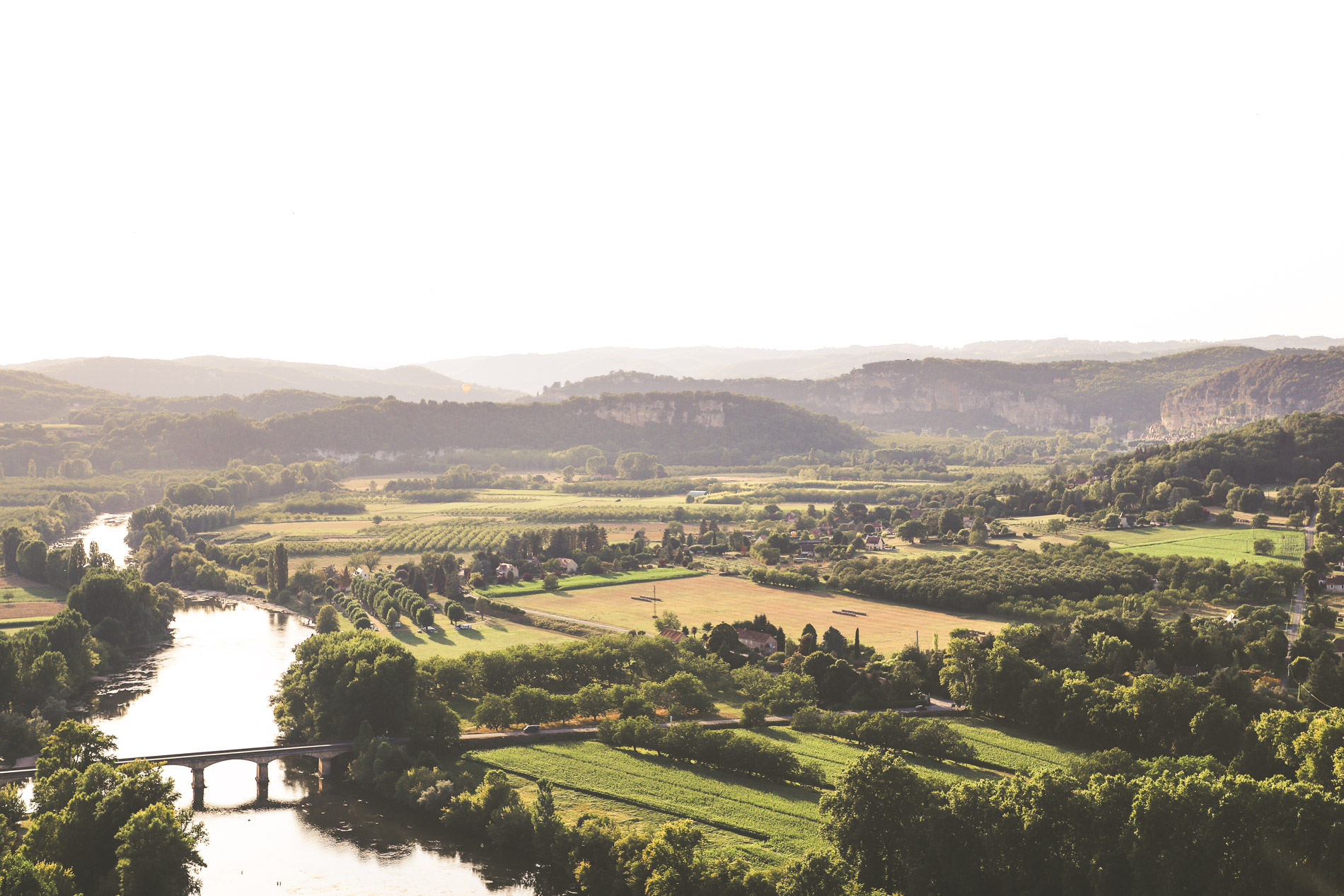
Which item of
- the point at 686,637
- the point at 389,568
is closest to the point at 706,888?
the point at 686,637

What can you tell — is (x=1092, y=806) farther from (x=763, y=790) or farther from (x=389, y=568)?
(x=389, y=568)

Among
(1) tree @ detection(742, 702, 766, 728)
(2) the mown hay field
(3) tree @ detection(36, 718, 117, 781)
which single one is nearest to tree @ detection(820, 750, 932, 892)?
(1) tree @ detection(742, 702, 766, 728)

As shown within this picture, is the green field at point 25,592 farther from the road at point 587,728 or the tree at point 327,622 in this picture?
the road at point 587,728

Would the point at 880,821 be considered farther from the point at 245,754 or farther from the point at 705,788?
the point at 245,754

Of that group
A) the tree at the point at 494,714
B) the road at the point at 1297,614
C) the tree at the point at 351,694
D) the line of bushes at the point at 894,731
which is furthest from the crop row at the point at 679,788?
the road at the point at 1297,614

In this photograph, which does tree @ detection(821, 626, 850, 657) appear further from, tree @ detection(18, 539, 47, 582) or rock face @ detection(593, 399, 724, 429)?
rock face @ detection(593, 399, 724, 429)
